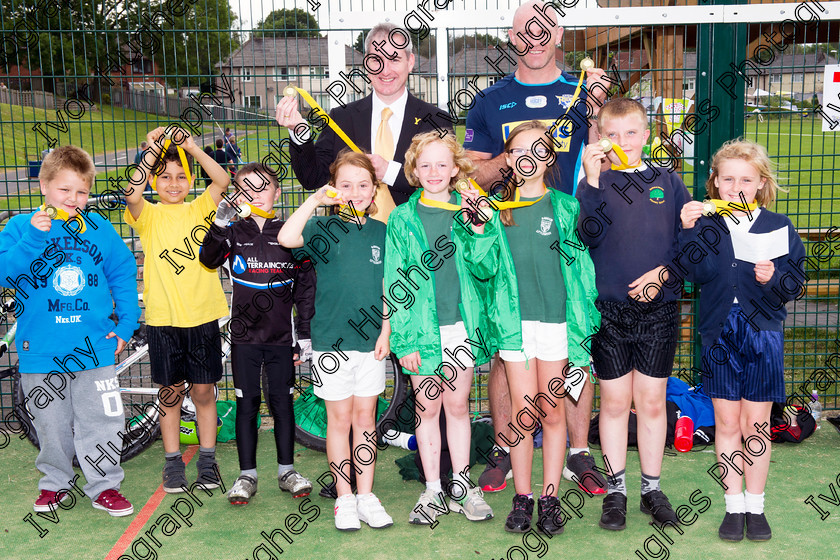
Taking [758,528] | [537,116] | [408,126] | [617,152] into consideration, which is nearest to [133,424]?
[408,126]

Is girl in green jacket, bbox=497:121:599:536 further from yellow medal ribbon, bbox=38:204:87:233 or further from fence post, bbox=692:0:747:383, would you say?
yellow medal ribbon, bbox=38:204:87:233

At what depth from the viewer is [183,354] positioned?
395cm

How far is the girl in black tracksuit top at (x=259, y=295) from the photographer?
3734mm

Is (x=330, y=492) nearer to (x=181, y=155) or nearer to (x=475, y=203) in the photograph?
(x=475, y=203)

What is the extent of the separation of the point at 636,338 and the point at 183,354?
2285 mm

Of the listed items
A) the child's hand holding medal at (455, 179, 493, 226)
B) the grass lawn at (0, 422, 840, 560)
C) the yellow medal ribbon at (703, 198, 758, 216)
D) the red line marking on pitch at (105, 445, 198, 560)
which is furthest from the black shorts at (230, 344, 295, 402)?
the yellow medal ribbon at (703, 198, 758, 216)

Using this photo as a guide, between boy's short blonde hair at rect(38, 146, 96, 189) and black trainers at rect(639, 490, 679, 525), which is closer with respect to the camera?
black trainers at rect(639, 490, 679, 525)

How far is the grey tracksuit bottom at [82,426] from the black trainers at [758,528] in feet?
9.84

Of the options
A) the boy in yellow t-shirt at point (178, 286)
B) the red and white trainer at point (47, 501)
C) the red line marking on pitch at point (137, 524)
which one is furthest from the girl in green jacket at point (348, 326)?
the red and white trainer at point (47, 501)

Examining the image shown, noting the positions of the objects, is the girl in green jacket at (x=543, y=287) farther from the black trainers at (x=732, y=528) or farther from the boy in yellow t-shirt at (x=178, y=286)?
the boy in yellow t-shirt at (x=178, y=286)

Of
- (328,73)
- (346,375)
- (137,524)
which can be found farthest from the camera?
(328,73)

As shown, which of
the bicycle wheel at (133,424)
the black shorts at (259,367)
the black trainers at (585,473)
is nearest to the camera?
the black shorts at (259,367)

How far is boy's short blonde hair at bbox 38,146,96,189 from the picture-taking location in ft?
12.0

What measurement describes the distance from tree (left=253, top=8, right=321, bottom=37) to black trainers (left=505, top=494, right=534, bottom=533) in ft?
9.65
